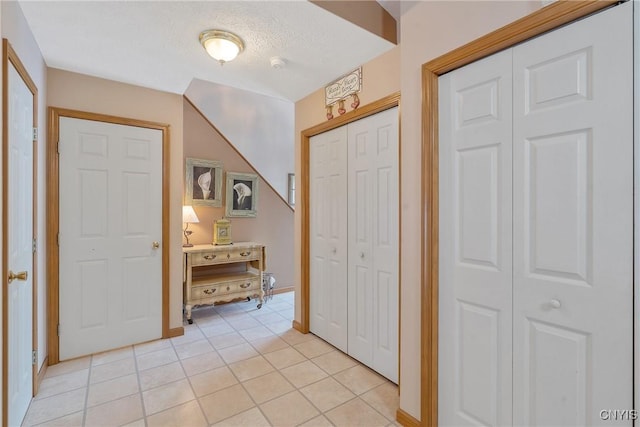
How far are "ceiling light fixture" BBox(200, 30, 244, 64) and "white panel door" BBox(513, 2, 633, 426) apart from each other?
163 centimetres

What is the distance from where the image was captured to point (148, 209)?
9.25 feet

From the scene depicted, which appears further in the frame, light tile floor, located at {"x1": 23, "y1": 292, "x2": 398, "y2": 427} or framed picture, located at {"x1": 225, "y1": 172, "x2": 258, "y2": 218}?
framed picture, located at {"x1": 225, "y1": 172, "x2": 258, "y2": 218}

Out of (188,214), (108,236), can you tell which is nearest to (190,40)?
(108,236)

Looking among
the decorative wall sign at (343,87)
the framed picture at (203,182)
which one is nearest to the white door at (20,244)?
the framed picture at (203,182)

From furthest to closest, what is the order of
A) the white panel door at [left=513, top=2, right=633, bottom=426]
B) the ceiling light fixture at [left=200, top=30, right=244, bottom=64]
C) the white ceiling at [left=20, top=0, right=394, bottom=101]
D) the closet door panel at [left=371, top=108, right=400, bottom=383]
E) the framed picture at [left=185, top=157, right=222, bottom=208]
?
the framed picture at [left=185, top=157, right=222, bottom=208]
the closet door panel at [left=371, top=108, right=400, bottom=383]
the ceiling light fixture at [left=200, top=30, right=244, bottom=64]
the white ceiling at [left=20, top=0, right=394, bottom=101]
the white panel door at [left=513, top=2, right=633, bottom=426]

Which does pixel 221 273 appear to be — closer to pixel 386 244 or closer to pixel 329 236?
pixel 329 236

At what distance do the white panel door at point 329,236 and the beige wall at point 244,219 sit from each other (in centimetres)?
146

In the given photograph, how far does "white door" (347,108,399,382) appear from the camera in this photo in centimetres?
222

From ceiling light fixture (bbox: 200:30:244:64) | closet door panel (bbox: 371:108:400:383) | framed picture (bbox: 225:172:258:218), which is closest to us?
ceiling light fixture (bbox: 200:30:244:64)

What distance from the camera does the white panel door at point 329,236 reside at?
2.67m

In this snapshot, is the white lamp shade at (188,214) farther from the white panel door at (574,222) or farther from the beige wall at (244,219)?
the white panel door at (574,222)

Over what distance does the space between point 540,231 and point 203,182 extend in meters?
3.50

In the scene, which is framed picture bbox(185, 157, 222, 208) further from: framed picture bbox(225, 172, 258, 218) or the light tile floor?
the light tile floor

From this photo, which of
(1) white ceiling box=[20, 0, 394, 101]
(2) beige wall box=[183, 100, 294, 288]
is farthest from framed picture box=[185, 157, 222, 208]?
(1) white ceiling box=[20, 0, 394, 101]
